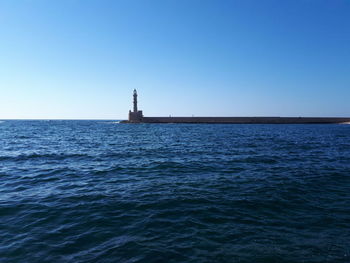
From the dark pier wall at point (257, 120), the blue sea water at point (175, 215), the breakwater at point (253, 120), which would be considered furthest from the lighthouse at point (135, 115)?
the blue sea water at point (175, 215)

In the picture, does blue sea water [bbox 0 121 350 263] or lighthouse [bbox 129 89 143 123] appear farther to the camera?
lighthouse [bbox 129 89 143 123]

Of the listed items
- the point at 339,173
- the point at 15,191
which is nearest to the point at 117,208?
the point at 15,191

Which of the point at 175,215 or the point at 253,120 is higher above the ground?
the point at 253,120

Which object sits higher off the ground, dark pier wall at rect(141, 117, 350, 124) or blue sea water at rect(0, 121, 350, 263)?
dark pier wall at rect(141, 117, 350, 124)

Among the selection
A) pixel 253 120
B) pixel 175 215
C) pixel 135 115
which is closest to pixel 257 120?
pixel 253 120

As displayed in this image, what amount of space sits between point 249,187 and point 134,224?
6001 millimetres

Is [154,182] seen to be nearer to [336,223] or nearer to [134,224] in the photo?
[134,224]

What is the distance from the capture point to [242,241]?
5336 mm

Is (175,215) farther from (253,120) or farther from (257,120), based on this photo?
(257,120)

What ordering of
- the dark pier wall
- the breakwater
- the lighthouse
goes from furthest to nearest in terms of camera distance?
1. the lighthouse
2. the dark pier wall
3. the breakwater

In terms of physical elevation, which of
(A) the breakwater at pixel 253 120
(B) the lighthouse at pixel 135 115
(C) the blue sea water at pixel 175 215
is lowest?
(C) the blue sea water at pixel 175 215

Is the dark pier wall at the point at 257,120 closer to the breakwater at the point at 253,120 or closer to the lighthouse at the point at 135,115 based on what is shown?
the breakwater at the point at 253,120

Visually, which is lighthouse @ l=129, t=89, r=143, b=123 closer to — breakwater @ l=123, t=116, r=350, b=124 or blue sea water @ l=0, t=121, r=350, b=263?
breakwater @ l=123, t=116, r=350, b=124

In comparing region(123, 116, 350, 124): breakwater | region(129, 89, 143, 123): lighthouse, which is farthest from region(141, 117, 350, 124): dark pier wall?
region(129, 89, 143, 123): lighthouse
